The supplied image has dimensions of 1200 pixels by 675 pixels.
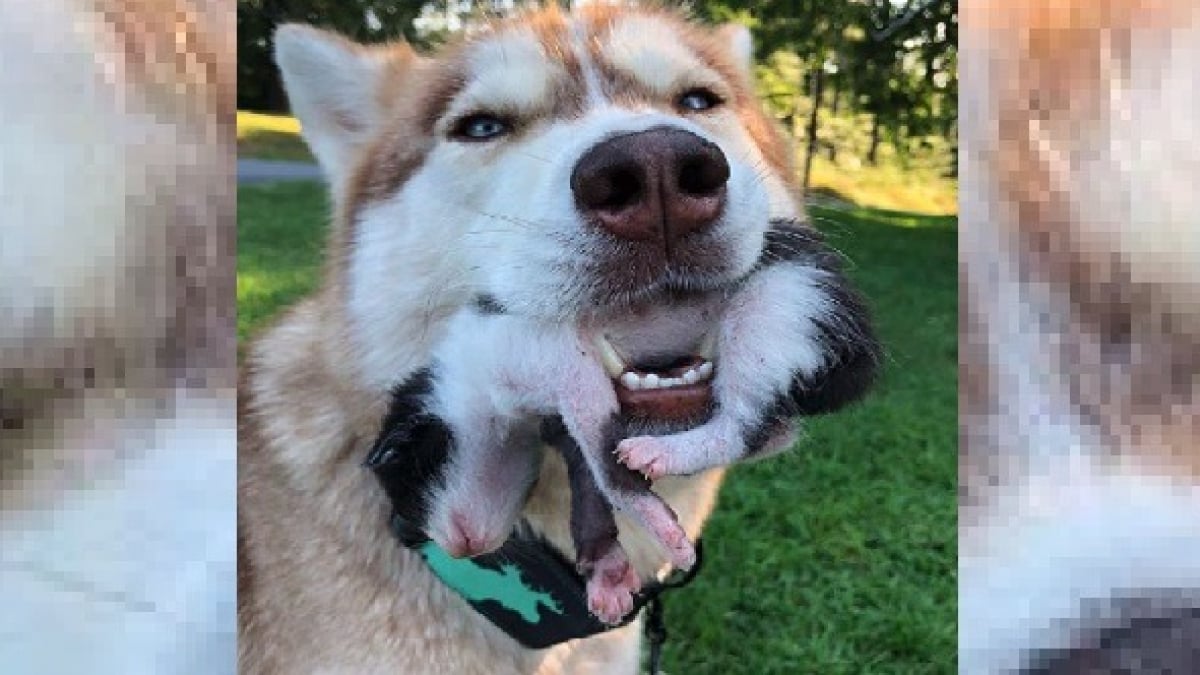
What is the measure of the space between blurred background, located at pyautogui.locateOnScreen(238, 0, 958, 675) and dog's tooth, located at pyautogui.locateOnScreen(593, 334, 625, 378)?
0.86 feet

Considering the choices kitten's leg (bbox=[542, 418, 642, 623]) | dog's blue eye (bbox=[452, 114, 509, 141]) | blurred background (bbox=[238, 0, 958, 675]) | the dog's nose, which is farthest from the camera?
blurred background (bbox=[238, 0, 958, 675])

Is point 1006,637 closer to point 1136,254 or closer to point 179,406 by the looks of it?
point 1136,254

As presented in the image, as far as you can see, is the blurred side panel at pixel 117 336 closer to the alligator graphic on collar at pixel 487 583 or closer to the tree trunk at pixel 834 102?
the alligator graphic on collar at pixel 487 583

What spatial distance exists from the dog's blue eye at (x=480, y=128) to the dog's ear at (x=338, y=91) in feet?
0.54

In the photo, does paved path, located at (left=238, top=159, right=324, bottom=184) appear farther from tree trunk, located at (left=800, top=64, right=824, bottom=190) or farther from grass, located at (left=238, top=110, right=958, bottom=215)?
tree trunk, located at (left=800, top=64, right=824, bottom=190)

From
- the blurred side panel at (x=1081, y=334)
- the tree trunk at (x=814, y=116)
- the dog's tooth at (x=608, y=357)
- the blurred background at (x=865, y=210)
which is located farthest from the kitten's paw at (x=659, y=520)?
the tree trunk at (x=814, y=116)

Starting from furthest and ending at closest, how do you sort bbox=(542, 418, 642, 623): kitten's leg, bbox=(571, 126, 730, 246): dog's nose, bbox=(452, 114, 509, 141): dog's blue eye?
bbox=(452, 114, 509, 141): dog's blue eye, bbox=(542, 418, 642, 623): kitten's leg, bbox=(571, 126, 730, 246): dog's nose

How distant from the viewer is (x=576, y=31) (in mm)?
1308

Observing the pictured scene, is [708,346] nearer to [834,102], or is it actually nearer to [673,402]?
[673,402]

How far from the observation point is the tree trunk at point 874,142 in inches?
57.3

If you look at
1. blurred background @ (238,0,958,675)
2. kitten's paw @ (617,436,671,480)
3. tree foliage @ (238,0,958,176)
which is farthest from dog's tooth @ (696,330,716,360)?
tree foliage @ (238,0,958,176)

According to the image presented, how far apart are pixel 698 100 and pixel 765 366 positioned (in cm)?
40

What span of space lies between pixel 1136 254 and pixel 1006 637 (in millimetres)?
477

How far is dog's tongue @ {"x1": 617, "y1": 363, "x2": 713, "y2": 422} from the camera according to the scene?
3.57 feet
